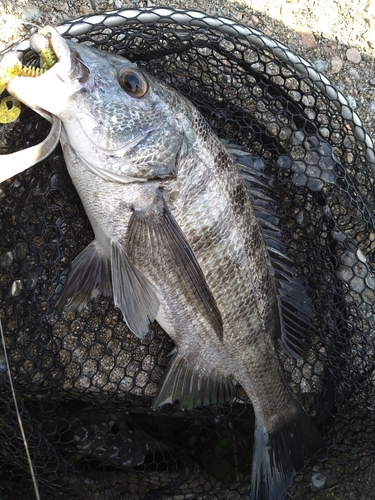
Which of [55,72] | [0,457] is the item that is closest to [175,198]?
[55,72]

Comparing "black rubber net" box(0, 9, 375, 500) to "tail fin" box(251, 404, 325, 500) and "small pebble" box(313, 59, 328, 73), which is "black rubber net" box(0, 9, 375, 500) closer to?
"tail fin" box(251, 404, 325, 500)

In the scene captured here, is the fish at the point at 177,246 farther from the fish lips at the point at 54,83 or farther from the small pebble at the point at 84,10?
the small pebble at the point at 84,10

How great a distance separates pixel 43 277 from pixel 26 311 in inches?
7.4

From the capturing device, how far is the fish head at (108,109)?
6.55ft

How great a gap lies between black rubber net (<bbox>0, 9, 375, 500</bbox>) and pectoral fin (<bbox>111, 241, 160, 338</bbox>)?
1.11 ft

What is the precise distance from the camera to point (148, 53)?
261 cm

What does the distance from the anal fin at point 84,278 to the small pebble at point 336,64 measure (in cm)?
200

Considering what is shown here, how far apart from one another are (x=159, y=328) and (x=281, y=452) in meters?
0.94

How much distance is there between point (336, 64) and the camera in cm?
336

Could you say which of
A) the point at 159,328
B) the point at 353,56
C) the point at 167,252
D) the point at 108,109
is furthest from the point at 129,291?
the point at 353,56

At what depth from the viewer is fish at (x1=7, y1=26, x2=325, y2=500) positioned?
2145 mm

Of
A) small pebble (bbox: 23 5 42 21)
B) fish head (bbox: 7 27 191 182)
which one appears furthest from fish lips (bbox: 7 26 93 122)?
small pebble (bbox: 23 5 42 21)

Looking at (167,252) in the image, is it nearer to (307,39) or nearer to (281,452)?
(281,452)

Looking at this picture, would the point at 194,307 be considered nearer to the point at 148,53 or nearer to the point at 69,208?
the point at 69,208
